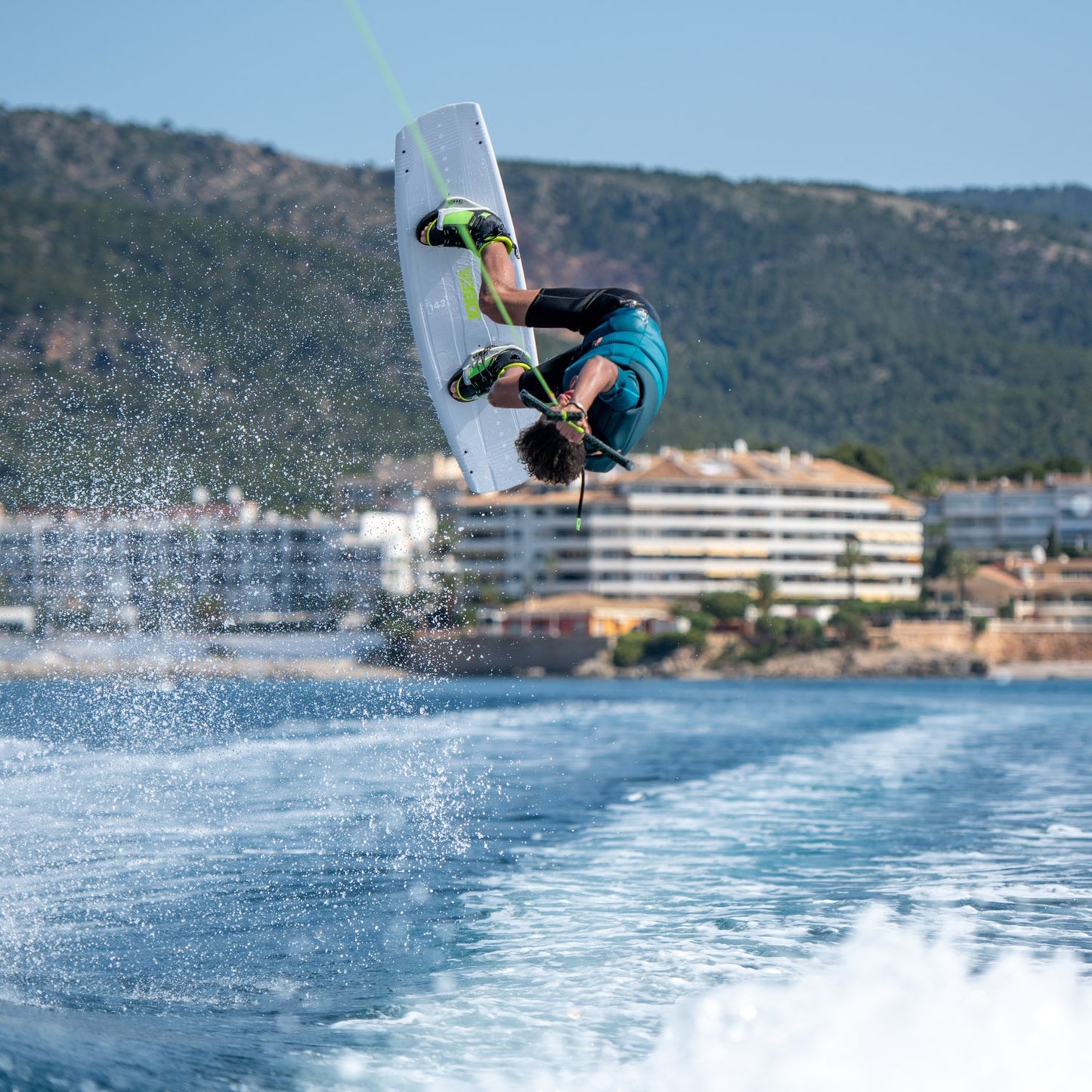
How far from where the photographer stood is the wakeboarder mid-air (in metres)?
5.43

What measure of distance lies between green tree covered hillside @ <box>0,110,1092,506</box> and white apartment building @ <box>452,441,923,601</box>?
47.4 ft

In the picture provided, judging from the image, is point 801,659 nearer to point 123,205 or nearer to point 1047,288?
point 123,205

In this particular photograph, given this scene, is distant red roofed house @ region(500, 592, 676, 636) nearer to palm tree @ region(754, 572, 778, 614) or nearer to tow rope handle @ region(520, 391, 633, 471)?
palm tree @ region(754, 572, 778, 614)

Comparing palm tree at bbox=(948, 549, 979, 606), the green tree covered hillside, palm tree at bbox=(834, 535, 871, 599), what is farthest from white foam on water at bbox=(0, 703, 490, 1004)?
palm tree at bbox=(948, 549, 979, 606)

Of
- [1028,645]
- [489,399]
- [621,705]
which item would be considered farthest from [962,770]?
[1028,645]

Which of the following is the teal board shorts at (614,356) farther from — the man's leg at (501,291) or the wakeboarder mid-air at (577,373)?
the man's leg at (501,291)

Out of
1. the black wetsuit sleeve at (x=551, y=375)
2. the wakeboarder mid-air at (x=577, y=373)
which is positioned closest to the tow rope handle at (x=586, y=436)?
the wakeboarder mid-air at (x=577, y=373)

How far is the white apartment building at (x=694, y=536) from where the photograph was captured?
292 feet

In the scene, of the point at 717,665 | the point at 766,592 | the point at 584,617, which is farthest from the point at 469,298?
the point at 766,592

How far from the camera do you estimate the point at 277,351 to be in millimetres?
24766

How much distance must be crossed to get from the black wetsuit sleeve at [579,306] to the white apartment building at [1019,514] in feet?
374

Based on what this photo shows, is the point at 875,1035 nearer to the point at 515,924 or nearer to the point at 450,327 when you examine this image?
the point at 515,924

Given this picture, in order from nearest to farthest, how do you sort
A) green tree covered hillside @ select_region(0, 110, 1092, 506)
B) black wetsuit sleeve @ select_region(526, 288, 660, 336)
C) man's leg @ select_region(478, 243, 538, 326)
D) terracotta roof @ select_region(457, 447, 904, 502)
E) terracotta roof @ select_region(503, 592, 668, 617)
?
black wetsuit sleeve @ select_region(526, 288, 660, 336)
man's leg @ select_region(478, 243, 538, 326)
green tree covered hillside @ select_region(0, 110, 1092, 506)
terracotta roof @ select_region(503, 592, 668, 617)
terracotta roof @ select_region(457, 447, 904, 502)

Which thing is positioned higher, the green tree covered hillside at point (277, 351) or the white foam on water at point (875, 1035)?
the green tree covered hillside at point (277, 351)
